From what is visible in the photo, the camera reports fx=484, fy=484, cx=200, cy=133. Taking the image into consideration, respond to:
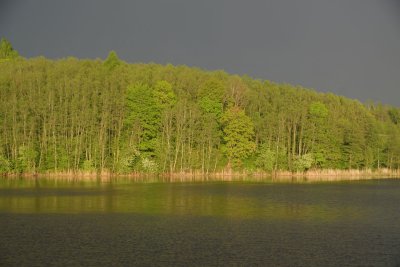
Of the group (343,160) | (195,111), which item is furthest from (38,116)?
(343,160)

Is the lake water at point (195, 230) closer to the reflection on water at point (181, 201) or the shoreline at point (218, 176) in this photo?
the reflection on water at point (181, 201)

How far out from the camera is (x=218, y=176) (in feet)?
324

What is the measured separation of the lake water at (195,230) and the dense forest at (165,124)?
3755 centimetres

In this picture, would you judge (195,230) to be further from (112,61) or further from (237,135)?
(112,61)

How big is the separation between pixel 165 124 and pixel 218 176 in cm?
1537

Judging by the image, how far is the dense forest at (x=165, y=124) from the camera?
9394 centimetres

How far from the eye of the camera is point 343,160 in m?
118

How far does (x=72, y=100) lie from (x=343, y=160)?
6527 centimetres

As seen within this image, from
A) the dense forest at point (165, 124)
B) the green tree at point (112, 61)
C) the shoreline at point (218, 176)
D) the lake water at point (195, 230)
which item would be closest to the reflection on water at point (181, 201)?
the lake water at point (195, 230)

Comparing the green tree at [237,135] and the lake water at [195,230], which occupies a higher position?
the green tree at [237,135]

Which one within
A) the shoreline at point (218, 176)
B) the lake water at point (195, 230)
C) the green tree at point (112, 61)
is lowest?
the lake water at point (195, 230)

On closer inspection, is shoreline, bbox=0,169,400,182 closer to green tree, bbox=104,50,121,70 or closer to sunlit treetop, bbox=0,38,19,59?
green tree, bbox=104,50,121,70

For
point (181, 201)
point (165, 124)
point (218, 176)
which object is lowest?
point (181, 201)

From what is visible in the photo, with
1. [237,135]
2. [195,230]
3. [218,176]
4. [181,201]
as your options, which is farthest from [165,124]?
[195,230]
